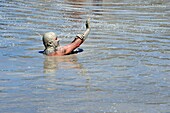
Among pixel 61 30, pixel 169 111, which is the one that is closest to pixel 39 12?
pixel 61 30

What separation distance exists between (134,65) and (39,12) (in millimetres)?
11121

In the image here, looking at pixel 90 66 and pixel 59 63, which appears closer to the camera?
pixel 90 66

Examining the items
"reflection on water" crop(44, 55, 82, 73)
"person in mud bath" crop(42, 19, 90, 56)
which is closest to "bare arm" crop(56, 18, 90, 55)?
"person in mud bath" crop(42, 19, 90, 56)

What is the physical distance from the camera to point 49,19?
19703 mm

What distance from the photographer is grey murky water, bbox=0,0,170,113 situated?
338 inches

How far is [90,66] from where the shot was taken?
11.5 meters

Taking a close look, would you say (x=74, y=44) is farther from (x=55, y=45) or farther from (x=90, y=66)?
(x=90, y=66)

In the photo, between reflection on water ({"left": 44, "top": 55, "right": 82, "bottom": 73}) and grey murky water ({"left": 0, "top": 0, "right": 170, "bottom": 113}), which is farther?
reflection on water ({"left": 44, "top": 55, "right": 82, "bottom": 73})

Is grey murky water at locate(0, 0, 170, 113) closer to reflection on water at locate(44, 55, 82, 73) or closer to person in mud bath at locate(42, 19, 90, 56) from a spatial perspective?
reflection on water at locate(44, 55, 82, 73)

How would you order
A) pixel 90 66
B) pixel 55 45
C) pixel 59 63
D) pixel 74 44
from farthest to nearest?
pixel 74 44, pixel 55 45, pixel 59 63, pixel 90 66

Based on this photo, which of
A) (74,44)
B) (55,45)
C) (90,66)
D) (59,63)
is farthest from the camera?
(74,44)

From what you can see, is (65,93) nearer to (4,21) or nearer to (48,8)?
(4,21)

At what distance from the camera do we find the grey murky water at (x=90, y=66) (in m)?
8.59

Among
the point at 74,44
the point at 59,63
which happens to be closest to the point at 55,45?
the point at 74,44
